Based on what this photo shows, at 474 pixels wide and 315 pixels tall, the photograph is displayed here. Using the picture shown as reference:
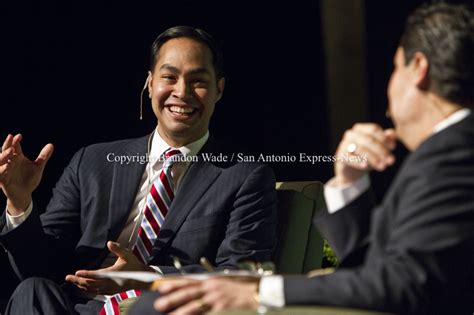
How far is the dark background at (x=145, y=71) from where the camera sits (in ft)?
17.5

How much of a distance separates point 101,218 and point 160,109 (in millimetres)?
475

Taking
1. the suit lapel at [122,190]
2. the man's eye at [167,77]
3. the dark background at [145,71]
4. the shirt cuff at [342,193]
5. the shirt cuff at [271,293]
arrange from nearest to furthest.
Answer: the shirt cuff at [271,293] < the shirt cuff at [342,193] < the suit lapel at [122,190] < the man's eye at [167,77] < the dark background at [145,71]

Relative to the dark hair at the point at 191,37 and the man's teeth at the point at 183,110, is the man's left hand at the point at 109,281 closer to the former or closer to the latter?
the man's teeth at the point at 183,110

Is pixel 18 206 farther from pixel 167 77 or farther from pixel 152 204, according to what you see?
pixel 167 77

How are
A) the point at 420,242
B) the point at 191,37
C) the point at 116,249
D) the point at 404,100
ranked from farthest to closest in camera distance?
1. the point at 191,37
2. the point at 116,249
3. the point at 404,100
4. the point at 420,242

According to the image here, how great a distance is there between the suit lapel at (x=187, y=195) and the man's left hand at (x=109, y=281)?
0.65ft

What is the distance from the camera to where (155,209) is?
4.02 metres

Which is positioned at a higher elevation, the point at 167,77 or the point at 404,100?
the point at 167,77

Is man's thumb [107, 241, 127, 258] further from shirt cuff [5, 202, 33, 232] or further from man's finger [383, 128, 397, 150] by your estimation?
man's finger [383, 128, 397, 150]

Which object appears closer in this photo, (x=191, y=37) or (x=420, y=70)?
(x=420, y=70)

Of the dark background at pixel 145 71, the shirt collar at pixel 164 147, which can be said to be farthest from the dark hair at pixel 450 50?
the dark background at pixel 145 71

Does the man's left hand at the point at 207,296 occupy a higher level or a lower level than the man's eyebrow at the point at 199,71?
lower

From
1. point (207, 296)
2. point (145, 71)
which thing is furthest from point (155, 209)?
point (207, 296)

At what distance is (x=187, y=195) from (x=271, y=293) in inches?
67.0
